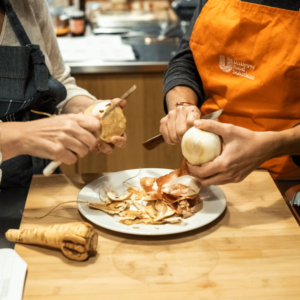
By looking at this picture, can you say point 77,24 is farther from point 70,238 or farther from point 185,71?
point 70,238

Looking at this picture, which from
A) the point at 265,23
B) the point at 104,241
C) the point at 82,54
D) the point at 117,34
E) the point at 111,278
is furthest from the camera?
the point at 117,34

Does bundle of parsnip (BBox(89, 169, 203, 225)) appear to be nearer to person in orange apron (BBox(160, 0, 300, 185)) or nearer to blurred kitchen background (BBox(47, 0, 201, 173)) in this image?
person in orange apron (BBox(160, 0, 300, 185))

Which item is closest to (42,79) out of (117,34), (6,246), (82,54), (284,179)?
(6,246)

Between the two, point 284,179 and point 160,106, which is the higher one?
point 284,179

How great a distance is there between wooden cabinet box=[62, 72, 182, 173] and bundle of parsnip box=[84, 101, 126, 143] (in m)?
1.23

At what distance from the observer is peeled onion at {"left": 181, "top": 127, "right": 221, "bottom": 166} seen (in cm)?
100

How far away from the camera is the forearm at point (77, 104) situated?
4.82 ft

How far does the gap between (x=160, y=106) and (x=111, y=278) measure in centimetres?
167

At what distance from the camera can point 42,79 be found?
50.8 inches

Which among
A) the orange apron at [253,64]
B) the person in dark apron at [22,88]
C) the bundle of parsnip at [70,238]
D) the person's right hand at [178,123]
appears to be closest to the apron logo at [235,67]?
the orange apron at [253,64]

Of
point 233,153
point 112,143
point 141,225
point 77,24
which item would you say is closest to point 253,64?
point 233,153

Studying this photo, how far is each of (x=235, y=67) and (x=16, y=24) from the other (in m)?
0.74

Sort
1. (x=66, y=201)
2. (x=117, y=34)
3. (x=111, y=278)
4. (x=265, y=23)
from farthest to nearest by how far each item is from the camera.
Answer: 1. (x=117, y=34)
2. (x=265, y=23)
3. (x=66, y=201)
4. (x=111, y=278)

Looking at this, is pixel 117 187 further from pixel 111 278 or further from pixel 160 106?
pixel 160 106
